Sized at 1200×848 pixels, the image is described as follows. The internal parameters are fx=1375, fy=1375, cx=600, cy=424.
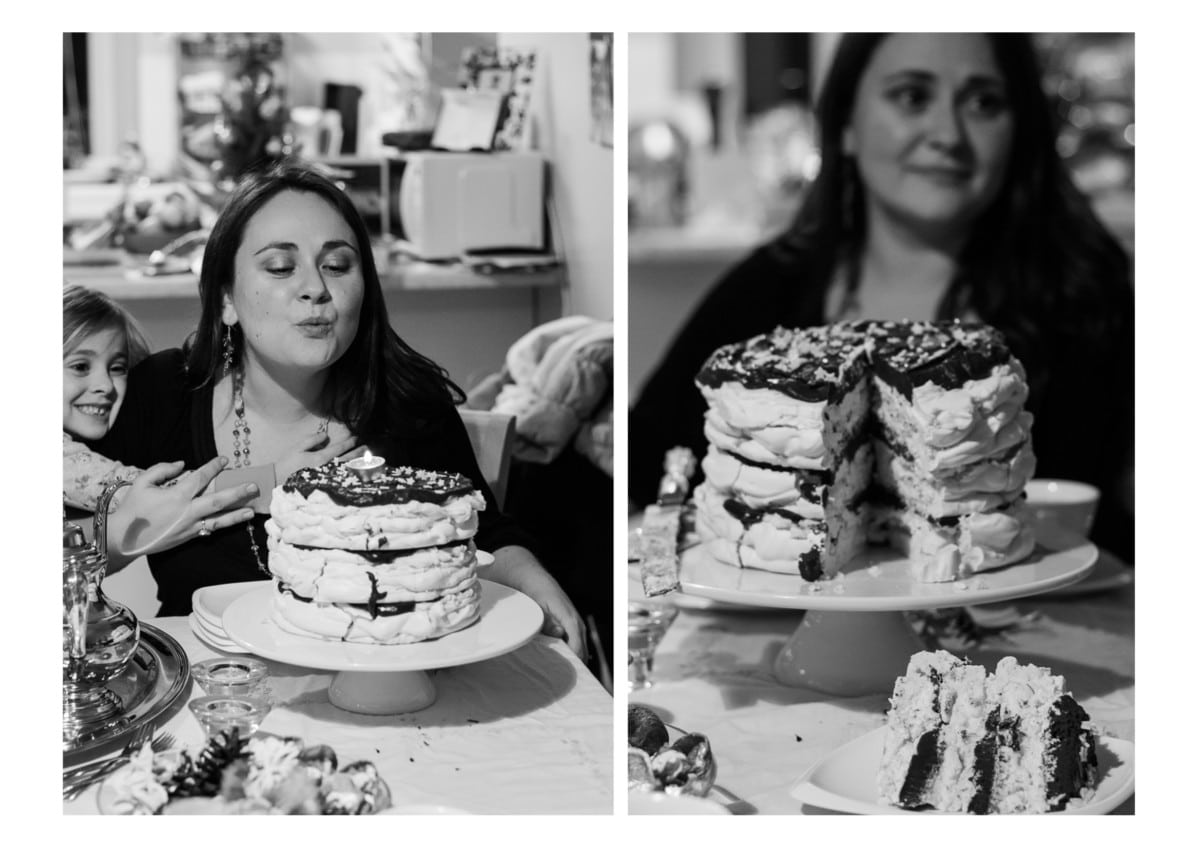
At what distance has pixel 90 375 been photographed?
6.11ft

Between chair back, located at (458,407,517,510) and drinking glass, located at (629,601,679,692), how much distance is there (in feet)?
0.97

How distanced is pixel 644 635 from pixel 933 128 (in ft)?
4.05

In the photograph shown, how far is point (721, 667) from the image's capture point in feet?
6.95

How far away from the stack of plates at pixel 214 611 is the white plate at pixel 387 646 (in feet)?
0.14

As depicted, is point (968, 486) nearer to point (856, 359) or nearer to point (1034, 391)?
point (856, 359)

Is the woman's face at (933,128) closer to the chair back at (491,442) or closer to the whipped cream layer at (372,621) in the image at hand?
the chair back at (491,442)

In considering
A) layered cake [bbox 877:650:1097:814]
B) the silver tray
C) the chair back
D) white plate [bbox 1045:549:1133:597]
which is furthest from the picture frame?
white plate [bbox 1045:549:1133:597]

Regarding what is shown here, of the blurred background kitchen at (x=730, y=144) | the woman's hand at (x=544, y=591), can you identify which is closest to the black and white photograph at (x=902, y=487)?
the woman's hand at (x=544, y=591)

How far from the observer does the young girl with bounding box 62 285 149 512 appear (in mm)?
1853

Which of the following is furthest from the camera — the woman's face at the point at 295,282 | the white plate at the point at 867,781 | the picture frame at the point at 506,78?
the picture frame at the point at 506,78

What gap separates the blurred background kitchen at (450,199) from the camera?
1.90m
